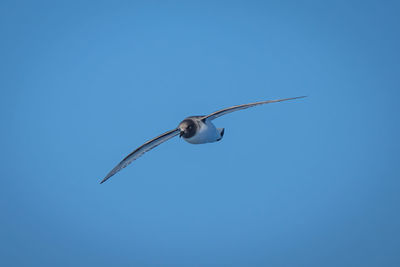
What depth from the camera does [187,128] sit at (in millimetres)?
14164

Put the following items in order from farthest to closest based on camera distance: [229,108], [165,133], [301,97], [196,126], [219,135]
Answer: [219,135] < [165,133] < [196,126] < [229,108] < [301,97]

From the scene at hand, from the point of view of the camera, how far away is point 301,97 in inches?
488

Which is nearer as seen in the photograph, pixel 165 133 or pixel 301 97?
pixel 301 97

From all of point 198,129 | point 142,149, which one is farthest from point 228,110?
point 142,149

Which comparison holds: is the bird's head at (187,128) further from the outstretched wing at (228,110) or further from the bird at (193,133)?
the outstretched wing at (228,110)

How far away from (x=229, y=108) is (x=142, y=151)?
490cm

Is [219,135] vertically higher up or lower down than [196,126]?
higher up

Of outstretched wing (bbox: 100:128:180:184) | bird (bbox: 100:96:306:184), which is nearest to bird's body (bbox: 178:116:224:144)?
bird (bbox: 100:96:306:184)

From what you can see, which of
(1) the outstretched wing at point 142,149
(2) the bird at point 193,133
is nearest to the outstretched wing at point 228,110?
(2) the bird at point 193,133

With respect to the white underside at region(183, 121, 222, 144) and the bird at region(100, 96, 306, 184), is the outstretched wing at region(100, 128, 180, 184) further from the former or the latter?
the white underside at region(183, 121, 222, 144)

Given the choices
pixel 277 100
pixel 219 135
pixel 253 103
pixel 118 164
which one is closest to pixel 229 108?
pixel 253 103

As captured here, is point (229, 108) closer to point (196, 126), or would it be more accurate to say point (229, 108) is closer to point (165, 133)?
point (196, 126)

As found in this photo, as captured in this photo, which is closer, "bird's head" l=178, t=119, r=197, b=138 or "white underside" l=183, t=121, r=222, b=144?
"bird's head" l=178, t=119, r=197, b=138

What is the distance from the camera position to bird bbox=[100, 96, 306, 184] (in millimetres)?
14055
